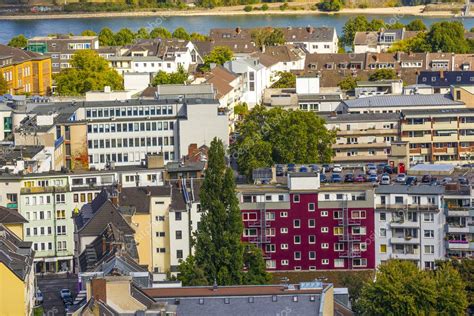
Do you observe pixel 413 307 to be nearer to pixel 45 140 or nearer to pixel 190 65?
pixel 45 140

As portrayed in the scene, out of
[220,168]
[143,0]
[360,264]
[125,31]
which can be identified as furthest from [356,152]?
[143,0]

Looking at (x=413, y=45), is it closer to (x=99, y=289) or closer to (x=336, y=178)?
(x=336, y=178)

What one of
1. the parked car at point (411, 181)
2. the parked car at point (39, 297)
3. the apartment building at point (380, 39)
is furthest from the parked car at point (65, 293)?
the apartment building at point (380, 39)

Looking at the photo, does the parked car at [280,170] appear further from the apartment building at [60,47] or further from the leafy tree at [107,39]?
the leafy tree at [107,39]

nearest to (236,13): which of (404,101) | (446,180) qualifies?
(404,101)

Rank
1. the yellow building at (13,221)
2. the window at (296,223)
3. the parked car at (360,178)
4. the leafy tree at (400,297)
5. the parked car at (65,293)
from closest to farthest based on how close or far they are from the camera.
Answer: the leafy tree at (400,297), the parked car at (65,293), the yellow building at (13,221), the window at (296,223), the parked car at (360,178)

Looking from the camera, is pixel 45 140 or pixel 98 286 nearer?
pixel 98 286
